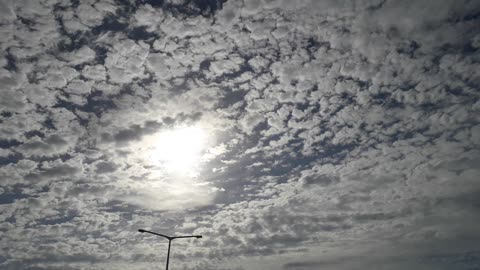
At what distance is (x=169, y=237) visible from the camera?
38156mm

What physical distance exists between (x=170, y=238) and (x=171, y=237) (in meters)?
0.17

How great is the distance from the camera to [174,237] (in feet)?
126

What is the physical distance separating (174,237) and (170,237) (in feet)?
1.55

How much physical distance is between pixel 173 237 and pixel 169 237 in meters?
0.47

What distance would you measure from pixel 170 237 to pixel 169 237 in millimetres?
117

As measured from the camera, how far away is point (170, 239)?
3838 cm

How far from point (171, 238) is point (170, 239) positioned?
0.20 meters

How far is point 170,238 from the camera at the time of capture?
38250 millimetres

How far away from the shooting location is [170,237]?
38.2 m

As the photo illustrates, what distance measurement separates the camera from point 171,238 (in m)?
38.3

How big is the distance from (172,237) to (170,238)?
0.25 m

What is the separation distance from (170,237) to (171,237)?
125mm

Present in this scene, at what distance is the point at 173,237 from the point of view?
38.3 meters
